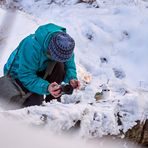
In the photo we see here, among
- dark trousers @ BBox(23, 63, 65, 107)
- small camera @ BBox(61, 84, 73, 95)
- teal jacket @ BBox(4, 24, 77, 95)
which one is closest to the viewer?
teal jacket @ BBox(4, 24, 77, 95)

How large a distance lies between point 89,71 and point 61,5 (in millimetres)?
2155

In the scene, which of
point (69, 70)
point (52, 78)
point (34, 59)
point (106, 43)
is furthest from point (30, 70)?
point (106, 43)

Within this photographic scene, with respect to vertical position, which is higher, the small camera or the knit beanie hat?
the knit beanie hat

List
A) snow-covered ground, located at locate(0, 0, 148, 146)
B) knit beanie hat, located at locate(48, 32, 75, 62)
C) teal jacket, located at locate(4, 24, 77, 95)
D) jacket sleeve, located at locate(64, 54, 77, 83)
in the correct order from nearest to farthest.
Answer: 1. snow-covered ground, located at locate(0, 0, 148, 146)
2. knit beanie hat, located at locate(48, 32, 75, 62)
3. teal jacket, located at locate(4, 24, 77, 95)
4. jacket sleeve, located at locate(64, 54, 77, 83)

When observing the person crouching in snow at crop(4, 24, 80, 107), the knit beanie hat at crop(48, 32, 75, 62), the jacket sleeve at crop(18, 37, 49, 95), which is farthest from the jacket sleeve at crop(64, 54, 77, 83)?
the knit beanie hat at crop(48, 32, 75, 62)

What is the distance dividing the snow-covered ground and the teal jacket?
249 mm

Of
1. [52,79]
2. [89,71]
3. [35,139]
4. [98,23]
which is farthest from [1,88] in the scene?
[98,23]

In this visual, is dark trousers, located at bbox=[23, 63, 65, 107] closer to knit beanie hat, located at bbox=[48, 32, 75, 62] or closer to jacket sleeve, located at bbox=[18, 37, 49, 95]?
jacket sleeve, located at bbox=[18, 37, 49, 95]

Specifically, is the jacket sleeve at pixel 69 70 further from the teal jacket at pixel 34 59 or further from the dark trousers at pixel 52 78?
the teal jacket at pixel 34 59

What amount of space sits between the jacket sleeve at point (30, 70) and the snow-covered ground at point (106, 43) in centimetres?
27

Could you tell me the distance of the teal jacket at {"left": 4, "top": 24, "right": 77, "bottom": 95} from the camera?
332 cm

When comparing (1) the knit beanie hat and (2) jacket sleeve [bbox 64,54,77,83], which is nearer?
(1) the knit beanie hat

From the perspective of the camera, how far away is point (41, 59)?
135 inches

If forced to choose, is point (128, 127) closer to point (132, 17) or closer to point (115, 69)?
point (115, 69)
